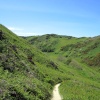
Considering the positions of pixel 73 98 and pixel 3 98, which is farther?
pixel 73 98

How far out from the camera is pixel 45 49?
172500 millimetres

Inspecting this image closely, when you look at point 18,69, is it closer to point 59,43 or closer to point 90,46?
point 90,46

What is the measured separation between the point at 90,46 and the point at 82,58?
1472 cm

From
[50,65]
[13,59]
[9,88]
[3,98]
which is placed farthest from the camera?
[50,65]

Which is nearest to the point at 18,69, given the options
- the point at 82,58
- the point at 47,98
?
the point at 47,98

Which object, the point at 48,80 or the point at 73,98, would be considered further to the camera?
the point at 48,80

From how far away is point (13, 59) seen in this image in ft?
116

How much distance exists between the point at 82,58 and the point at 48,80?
85182 mm

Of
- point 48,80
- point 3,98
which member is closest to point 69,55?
point 48,80

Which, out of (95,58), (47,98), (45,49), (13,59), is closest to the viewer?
(47,98)

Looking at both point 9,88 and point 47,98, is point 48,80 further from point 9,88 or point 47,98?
point 9,88

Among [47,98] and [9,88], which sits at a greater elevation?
[9,88]

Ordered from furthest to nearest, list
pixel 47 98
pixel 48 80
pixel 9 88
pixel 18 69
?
pixel 48 80 → pixel 18 69 → pixel 47 98 → pixel 9 88

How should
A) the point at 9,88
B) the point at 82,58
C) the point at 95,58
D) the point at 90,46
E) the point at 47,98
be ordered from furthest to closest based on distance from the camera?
the point at 90,46
the point at 82,58
the point at 95,58
the point at 47,98
the point at 9,88
